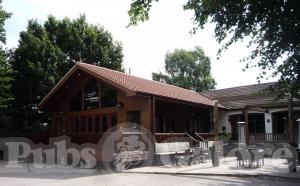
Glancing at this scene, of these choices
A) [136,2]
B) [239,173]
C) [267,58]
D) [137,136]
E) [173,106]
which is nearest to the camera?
[136,2]

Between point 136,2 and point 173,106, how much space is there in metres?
15.0

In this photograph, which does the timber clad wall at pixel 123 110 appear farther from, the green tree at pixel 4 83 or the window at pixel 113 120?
the green tree at pixel 4 83

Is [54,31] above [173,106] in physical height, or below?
above

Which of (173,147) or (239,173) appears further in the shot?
(173,147)

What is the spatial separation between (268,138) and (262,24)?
623 inches

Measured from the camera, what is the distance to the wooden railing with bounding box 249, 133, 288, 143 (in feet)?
84.6

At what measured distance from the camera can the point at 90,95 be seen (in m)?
23.6

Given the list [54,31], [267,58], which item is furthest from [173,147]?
[54,31]

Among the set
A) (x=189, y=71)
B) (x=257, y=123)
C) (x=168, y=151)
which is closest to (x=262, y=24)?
(x=168, y=151)

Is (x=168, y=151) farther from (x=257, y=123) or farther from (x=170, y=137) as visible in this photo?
(x=257, y=123)

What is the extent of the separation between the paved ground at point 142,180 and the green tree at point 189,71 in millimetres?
43285

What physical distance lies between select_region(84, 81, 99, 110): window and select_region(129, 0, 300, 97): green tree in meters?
11.3

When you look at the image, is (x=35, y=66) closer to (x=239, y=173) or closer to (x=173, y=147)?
(x=173, y=147)

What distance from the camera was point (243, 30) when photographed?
12445mm
